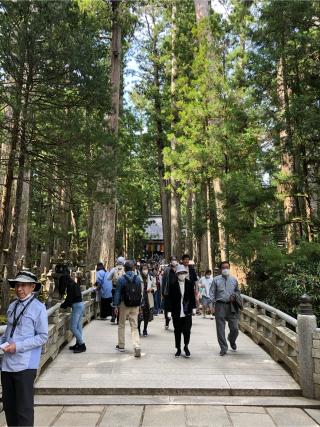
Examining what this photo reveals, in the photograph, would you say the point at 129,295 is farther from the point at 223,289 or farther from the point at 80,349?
the point at 223,289

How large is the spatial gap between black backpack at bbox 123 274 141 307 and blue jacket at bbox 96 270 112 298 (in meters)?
A: 4.13

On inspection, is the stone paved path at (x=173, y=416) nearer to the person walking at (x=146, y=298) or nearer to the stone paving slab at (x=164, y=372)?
the stone paving slab at (x=164, y=372)

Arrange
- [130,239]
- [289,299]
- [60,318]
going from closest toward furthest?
[60,318]
[289,299]
[130,239]

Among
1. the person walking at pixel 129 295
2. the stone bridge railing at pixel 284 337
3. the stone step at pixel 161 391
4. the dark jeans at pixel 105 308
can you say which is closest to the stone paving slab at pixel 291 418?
the stone step at pixel 161 391

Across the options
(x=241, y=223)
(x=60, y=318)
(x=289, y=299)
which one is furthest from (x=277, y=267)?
(x=60, y=318)

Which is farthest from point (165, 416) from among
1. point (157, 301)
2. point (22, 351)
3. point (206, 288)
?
point (157, 301)

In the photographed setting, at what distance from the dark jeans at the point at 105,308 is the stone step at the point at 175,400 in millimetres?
6620

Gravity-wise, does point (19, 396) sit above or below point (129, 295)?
below

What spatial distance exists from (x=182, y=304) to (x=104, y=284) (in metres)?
4.76

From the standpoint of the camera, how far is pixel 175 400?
18.7ft

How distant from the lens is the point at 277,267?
10273mm

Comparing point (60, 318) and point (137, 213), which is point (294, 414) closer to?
point (60, 318)

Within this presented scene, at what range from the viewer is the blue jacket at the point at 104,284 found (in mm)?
11977

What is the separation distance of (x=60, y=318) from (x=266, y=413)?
4620 millimetres
